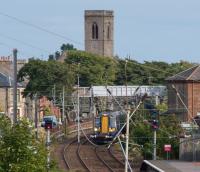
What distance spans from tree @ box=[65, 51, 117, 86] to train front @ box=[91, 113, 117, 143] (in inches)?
1915

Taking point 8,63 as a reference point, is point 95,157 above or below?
below

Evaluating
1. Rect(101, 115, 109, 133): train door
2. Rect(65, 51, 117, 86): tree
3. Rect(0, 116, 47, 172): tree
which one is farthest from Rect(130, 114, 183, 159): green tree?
Rect(65, 51, 117, 86): tree

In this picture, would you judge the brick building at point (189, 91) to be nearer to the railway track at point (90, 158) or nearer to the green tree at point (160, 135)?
the railway track at point (90, 158)

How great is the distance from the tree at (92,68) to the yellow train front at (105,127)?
159 feet

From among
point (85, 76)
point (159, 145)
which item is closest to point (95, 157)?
point (159, 145)

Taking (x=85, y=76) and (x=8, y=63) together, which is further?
(x=85, y=76)

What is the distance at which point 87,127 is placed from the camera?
4323 inches

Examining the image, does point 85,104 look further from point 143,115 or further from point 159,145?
point 159,145

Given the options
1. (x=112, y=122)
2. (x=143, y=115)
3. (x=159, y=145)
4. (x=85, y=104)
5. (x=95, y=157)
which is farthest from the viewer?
(x=85, y=104)

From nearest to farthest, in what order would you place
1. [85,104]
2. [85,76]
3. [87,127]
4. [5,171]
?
[5,171] → [87,127] → [85,104] → [85,76]

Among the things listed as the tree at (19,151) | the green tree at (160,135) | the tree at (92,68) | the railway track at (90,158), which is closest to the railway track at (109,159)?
the railway track at (90,158)

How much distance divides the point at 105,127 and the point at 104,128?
22 cm

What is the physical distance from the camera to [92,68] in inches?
5546

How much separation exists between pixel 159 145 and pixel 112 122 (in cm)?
1876
